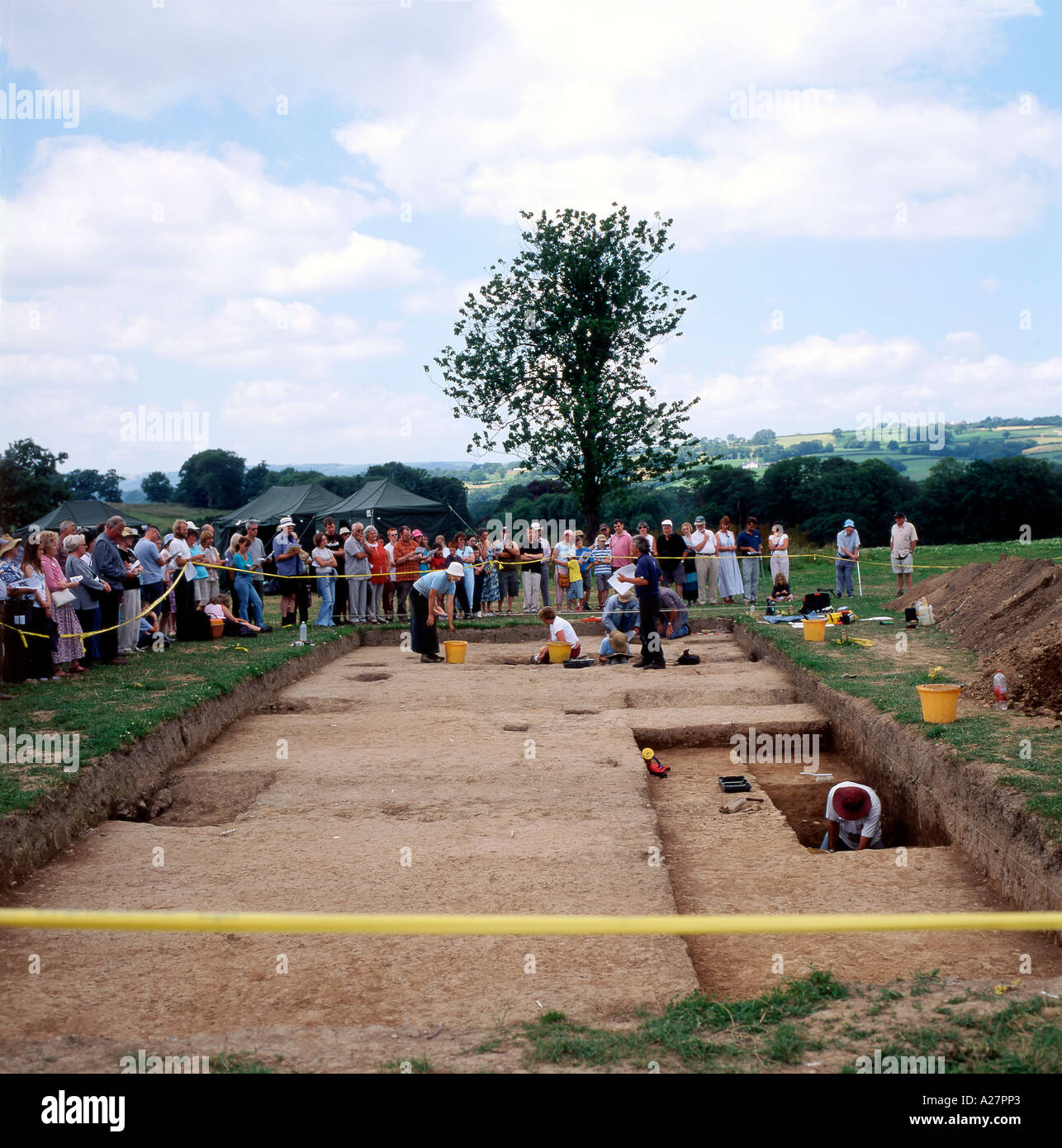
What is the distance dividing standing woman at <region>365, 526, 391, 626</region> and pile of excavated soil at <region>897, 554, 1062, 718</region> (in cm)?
935

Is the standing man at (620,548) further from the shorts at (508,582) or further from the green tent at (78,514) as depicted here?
the green tent at (78,514)

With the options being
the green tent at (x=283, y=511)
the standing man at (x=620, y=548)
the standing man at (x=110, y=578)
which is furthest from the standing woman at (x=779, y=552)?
the green tent at (x=283, y=511)

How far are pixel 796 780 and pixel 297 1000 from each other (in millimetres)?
6076

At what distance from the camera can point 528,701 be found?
11.9m

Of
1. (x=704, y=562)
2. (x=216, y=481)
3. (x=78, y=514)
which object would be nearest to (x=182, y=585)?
(x=704, y=562)

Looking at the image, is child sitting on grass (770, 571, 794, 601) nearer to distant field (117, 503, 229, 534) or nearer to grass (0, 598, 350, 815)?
grass (0, 598, 350, 815)

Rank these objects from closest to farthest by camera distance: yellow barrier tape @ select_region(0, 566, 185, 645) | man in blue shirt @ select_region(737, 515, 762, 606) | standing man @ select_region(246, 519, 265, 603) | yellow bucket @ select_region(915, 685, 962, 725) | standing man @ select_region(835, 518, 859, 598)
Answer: yellow bucket @ select_region(915, 685, 962, 725) → yellow barrier tape @ select_region(0, 566, 185, 645) → standing man @ select_region(246, 519, 265, 603) → standing man @ select_region(835, 518, 859, 598) → man in blue shirt @ select_region(737, 515, 762, 606)

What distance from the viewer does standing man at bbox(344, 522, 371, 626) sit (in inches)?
683

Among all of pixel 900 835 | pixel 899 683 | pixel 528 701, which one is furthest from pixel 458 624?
pixel 900 835

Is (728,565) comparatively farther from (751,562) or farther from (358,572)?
(358,572)

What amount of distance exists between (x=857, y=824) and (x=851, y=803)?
9.5 inches

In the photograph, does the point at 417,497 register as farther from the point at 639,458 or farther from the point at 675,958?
the point at 675,958

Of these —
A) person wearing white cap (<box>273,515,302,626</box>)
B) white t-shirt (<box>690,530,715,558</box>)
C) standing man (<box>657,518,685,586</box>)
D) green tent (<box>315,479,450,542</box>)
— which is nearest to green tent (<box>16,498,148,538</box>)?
green tent (<box>315,479,450,542</box>)
